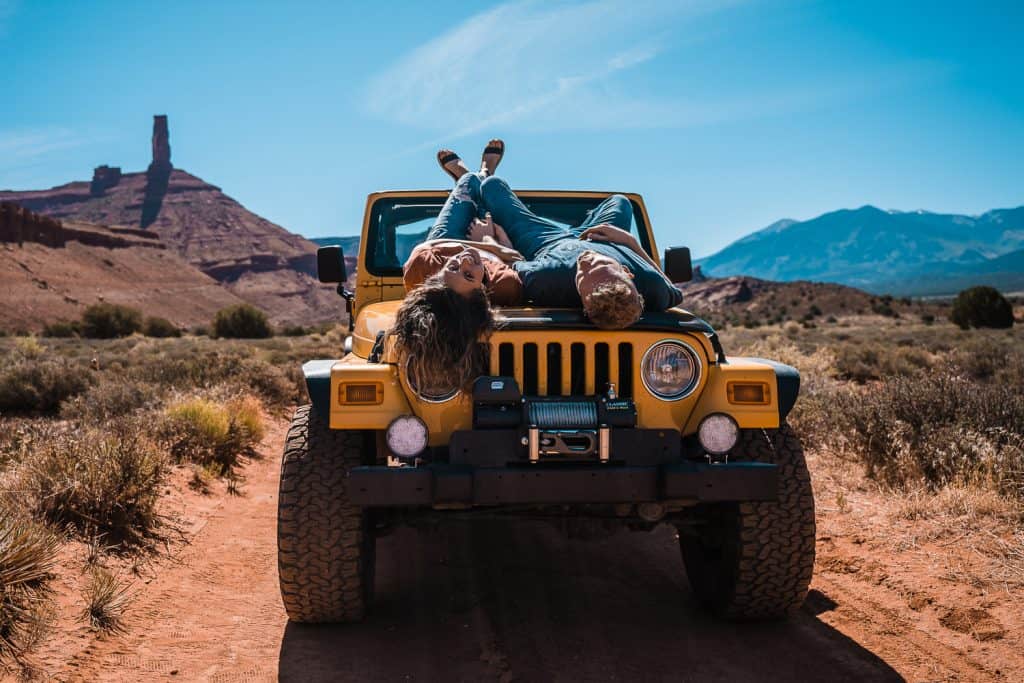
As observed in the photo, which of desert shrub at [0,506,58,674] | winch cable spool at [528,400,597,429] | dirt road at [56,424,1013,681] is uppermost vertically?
winch cable spool at [528,400,597,429]

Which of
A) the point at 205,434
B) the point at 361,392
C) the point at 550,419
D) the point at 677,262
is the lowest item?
the point at 205,434

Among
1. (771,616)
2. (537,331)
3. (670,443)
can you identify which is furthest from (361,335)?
(771,616)

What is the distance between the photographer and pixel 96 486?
4.70m

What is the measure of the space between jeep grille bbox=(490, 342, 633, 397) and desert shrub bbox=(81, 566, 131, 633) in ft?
6.91

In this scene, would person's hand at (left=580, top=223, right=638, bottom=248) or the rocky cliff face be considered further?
the rocky cliff face

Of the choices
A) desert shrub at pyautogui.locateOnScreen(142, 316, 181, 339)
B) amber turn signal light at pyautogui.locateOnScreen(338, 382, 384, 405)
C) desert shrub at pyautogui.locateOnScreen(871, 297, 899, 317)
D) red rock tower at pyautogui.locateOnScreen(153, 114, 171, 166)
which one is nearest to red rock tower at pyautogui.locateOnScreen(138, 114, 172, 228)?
red rock tower at pyautogui.locateOnScreen(153, 114, 171, 166)

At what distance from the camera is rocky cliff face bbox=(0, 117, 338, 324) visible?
→ 287 feet

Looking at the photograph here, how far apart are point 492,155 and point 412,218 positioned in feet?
2.38

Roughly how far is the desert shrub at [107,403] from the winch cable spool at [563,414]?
584 cm

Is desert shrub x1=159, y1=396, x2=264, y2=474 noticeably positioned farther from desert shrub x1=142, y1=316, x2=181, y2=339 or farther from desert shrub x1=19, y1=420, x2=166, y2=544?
desert shrub x1=142, y1=316, x2=181, y2=339

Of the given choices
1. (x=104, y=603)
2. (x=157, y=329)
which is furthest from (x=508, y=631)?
(x=157, y=329)

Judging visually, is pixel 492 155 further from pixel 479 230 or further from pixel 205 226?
pixel 205 226

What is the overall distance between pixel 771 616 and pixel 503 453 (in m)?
1.57

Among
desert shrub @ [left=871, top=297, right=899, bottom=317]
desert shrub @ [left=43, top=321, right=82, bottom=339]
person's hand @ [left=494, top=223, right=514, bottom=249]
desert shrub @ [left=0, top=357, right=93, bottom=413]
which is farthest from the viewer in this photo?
desert shrub @ [left=871, top=297, right=899, bottom=317]
